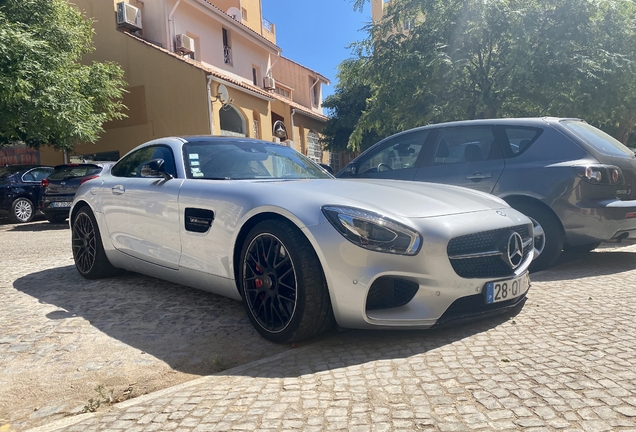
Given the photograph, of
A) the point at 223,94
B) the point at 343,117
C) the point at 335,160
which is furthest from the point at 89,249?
the point at 335,160

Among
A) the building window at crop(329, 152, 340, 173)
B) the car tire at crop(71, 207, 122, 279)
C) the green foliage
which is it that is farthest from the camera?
the building window at crop(329, 152, 340, 173)

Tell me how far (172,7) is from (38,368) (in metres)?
19.0

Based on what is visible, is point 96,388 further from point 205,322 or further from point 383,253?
point 383,253

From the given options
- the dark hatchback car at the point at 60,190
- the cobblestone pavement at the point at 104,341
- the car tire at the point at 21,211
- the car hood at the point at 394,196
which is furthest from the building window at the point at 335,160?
the car hood at the point at 394,196

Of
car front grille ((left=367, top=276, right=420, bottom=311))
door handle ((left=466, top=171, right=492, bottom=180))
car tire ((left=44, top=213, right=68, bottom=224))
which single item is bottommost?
car tire ((left=44, top=213, right=68, bottom=224))

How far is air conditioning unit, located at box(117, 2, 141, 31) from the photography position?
18.1 m

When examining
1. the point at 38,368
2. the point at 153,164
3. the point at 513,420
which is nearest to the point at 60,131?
the point at 153,164

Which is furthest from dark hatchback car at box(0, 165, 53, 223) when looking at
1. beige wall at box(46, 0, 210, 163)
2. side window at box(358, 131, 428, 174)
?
side window at box(358, 131, 428, 174)

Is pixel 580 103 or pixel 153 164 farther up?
pixel 580 103

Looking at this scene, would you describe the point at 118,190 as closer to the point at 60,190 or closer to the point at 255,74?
the point at 60,190

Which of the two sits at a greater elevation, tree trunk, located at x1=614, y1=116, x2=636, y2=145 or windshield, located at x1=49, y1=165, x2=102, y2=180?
tree trunk, located at x1=614, y1=116, x2=636, y2=145

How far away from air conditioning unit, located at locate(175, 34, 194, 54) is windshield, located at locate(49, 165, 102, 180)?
8.80m

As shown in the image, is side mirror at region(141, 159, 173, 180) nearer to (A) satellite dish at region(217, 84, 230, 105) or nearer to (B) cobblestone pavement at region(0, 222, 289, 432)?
(B) cobblestone pavement at region(0, 222, 289, 432)

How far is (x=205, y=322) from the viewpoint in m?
3.77
